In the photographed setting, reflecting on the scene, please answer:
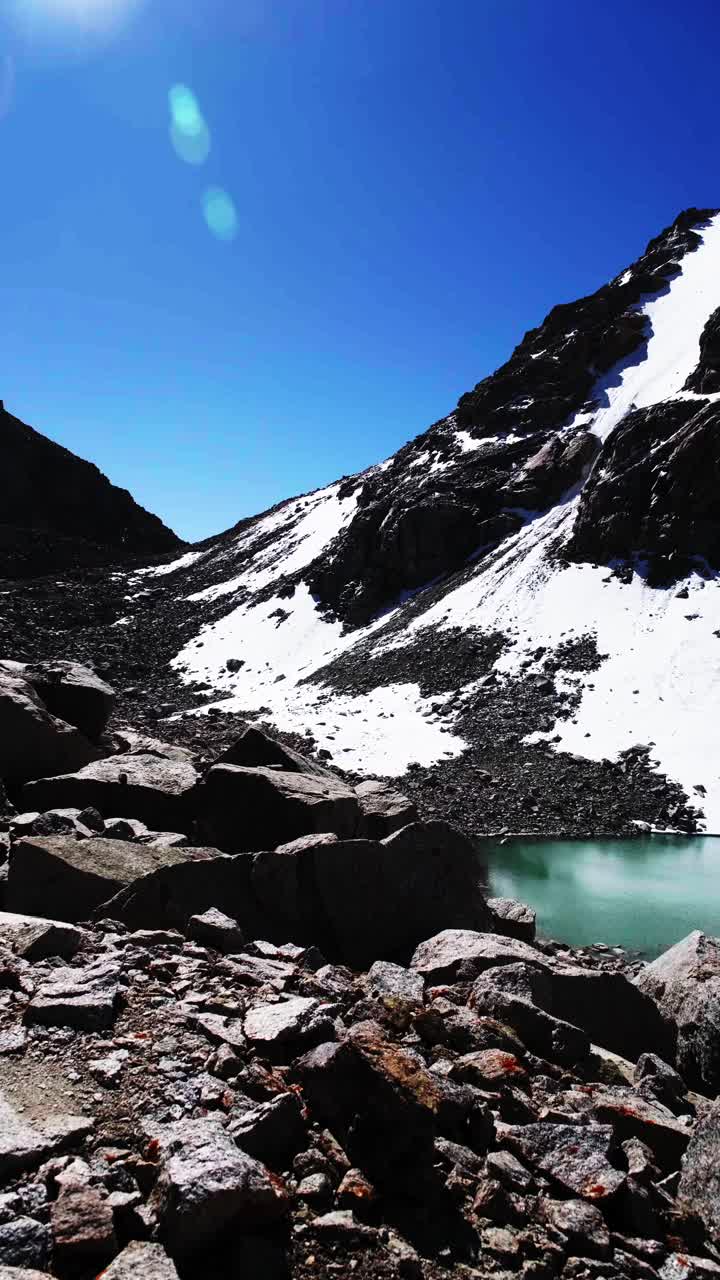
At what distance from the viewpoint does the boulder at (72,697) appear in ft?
52.3

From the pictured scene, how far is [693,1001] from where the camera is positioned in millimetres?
9508

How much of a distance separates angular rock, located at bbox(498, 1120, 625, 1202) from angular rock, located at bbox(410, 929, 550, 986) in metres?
3.42

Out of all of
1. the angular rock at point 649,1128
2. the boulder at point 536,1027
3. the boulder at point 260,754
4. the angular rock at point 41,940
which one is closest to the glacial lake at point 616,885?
the boulder at point 260,754

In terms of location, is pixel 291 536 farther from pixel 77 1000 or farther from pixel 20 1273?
pixel 20 1273

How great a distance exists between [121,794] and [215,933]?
5.37 metres

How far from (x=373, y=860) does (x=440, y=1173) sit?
20.9ft

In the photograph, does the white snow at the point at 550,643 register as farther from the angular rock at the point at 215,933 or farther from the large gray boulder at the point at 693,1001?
the angular rock at the point at 215,933

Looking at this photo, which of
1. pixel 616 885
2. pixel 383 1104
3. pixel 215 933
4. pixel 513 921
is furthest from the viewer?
pixel 616 885

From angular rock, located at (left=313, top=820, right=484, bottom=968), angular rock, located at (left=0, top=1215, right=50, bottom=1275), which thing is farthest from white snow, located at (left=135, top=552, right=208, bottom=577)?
angular rock, located at (left=0, top=1215, right=50, bottom=1275)

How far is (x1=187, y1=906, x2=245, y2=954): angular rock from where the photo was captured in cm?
845

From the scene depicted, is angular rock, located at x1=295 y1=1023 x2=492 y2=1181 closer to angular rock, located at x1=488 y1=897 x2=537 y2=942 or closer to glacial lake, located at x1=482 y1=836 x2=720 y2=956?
angular rock, located at x1=488 y1=897 x2=537 y2=942

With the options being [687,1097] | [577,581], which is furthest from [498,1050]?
[577,581]

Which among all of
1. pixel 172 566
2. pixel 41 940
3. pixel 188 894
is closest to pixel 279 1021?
pixel 41 940

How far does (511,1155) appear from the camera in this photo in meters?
5.07
